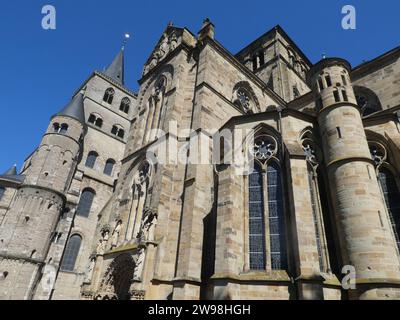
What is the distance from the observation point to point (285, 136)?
418 inches

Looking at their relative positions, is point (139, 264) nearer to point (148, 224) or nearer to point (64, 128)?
point (148, 224)

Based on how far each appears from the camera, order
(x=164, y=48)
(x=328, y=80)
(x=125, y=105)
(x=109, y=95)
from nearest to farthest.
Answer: (x=328, y=80) < (x=164, y=48) < (x=109, y=95) < (x=125, y=105)

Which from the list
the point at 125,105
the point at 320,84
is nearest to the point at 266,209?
the point at 320,84

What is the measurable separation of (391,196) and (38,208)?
1992 cm

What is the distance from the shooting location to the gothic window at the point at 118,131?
100ft

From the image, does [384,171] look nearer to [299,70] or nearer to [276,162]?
[276,162]

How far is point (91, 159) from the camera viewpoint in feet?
85.4

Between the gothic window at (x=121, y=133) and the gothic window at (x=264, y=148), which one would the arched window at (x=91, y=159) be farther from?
the gothic window at (x=264, y=148)

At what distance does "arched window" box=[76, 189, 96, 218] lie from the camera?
2227 cm

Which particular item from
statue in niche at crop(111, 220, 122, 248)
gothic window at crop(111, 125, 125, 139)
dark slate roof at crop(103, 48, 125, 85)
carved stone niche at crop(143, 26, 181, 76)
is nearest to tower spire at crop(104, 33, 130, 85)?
dark slate roof at crop(103, 48, 125, 85)

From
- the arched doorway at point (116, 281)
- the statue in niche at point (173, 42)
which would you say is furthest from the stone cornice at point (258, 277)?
the statue in niche at point (173, 42)

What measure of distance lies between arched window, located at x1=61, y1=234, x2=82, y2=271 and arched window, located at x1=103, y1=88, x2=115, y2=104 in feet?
56.9
